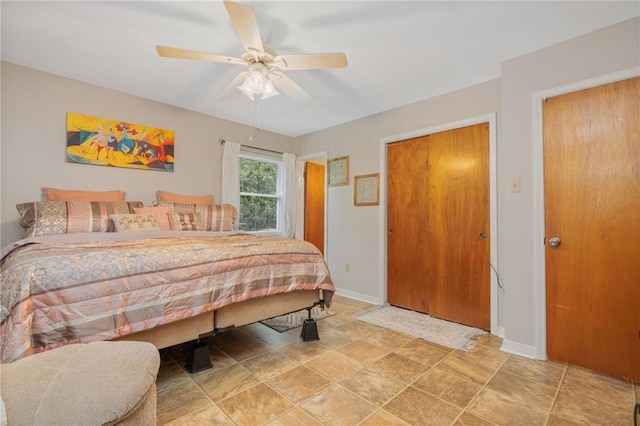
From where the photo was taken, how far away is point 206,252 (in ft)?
5.98

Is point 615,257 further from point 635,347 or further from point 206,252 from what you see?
point 206,252

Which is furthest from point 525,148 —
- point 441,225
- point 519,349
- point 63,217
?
point 63,217

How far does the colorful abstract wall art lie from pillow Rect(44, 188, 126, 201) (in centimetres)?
32

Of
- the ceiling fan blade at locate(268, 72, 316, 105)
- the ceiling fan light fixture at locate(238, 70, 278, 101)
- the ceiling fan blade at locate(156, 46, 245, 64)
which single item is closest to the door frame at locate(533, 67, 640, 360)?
the ceiling fan blade at locate(268, 72, 316, 105)

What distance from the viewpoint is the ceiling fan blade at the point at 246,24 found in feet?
4.87

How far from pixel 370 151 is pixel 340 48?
164cm

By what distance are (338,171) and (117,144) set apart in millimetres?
2675

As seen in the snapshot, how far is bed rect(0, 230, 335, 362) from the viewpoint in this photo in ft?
4.10

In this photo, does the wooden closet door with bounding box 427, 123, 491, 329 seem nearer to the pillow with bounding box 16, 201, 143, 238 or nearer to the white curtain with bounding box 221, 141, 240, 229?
the white curtain with bounding box 221, 141, 240, 229

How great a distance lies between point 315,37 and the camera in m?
2.16

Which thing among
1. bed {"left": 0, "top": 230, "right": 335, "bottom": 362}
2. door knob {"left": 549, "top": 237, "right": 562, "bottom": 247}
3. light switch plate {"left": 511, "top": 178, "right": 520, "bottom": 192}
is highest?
light switch plate {"left": 511, "top": 178, "right": 520, "bottom": 192}

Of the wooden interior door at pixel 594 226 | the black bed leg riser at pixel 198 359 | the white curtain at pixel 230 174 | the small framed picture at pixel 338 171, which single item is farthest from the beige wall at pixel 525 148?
the white curtain at pixel 230 174

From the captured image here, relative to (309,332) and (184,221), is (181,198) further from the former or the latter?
(309,332)

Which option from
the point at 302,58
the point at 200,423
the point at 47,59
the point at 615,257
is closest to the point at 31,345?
the point at 200,423
